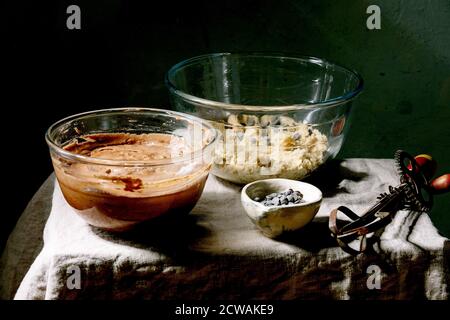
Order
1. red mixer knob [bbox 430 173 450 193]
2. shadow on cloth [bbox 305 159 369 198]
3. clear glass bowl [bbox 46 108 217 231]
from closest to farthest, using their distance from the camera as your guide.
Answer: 1. clear glass bowl [bbox 46 108 217 231]
2. red mixer knob [bbox 430 173 450 193]
3. shadow on cloth [bbox 305 159 369 198]

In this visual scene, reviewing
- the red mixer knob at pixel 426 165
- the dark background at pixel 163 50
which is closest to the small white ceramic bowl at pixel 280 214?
the red mixer knob at pixel 426 165

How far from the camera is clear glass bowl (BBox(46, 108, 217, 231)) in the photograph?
3.14ft

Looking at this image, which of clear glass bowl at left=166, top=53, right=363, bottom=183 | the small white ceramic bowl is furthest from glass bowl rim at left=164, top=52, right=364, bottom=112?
the small white ceramic bowl

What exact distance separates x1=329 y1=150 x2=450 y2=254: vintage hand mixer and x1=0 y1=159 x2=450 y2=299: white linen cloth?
3 centimetres

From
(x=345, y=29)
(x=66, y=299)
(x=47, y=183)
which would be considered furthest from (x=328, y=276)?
(x=345, y=29)

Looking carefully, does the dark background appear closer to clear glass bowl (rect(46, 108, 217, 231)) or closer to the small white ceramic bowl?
clear glass bowl (rect(46, 108, 217, 231))

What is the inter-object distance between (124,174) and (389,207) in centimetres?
48

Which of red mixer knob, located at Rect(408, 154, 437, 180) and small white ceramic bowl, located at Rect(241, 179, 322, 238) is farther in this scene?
red mixer knob, located at Rect(408, 154, 437, 180)

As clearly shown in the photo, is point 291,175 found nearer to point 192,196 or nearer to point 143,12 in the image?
point 192,196

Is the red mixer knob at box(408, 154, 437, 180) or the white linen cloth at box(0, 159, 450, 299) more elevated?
the red mixer knob at box(408, 154, 437, 180)

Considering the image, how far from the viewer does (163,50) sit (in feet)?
5.41

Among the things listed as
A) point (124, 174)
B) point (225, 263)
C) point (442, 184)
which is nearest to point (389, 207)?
point (442, 184)

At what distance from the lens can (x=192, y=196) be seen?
1026 millimetres

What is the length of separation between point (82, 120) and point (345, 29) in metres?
0.83
